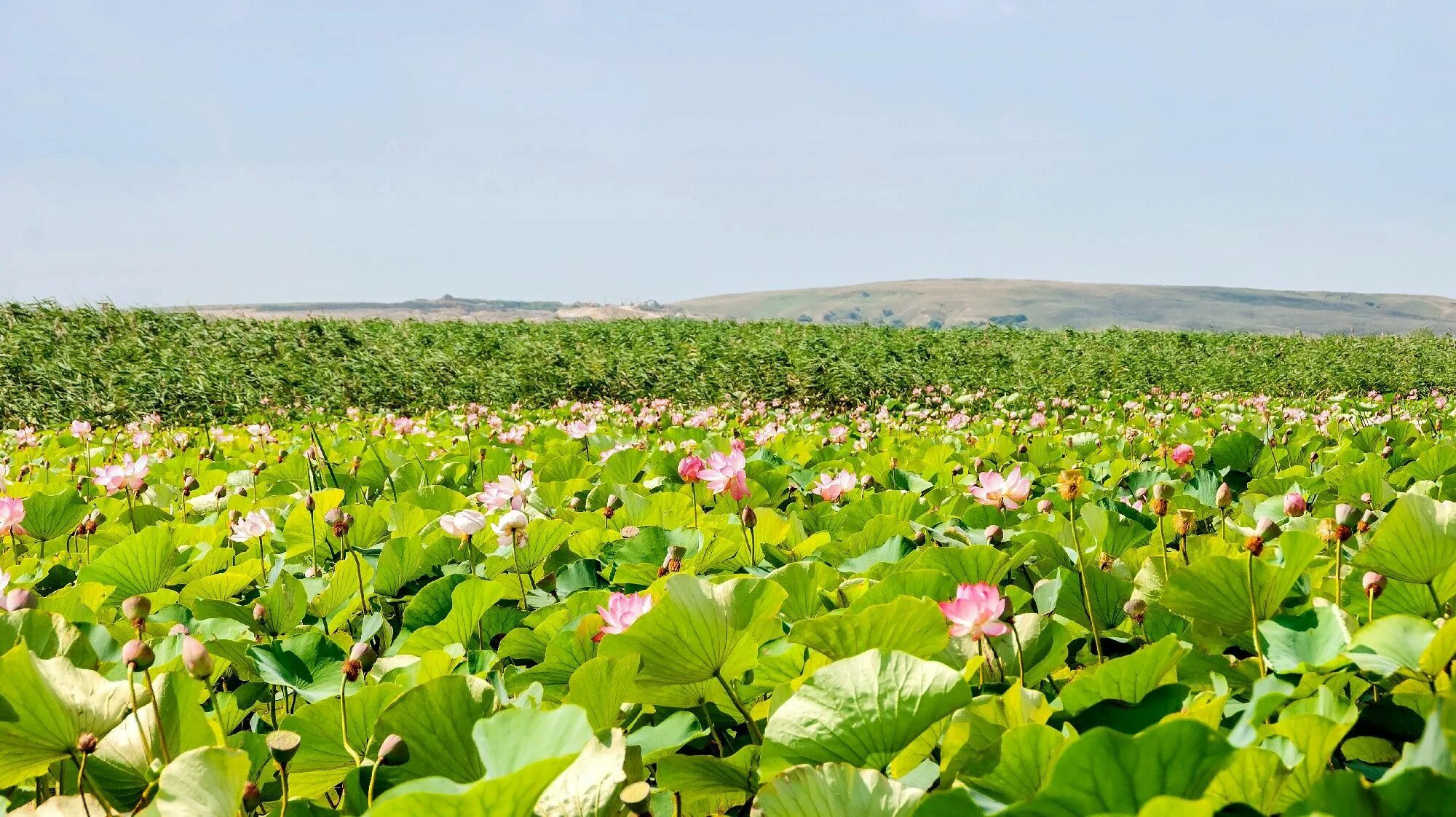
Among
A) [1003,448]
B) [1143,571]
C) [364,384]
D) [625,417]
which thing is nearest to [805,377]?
[364,384]

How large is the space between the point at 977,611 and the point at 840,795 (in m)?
0.37

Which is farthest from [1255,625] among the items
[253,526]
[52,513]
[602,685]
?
[52,513]

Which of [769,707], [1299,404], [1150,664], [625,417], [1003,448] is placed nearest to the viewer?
[1150,664]

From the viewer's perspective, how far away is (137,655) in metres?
0.99

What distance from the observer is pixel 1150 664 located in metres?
0.93

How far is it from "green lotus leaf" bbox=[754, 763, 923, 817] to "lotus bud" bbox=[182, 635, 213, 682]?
2.41 ft

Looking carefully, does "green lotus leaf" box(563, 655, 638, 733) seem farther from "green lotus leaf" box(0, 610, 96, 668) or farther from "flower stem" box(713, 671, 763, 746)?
"green lotus leaf" box(0, 610, 96, 668)

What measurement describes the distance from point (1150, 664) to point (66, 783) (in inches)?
48.5

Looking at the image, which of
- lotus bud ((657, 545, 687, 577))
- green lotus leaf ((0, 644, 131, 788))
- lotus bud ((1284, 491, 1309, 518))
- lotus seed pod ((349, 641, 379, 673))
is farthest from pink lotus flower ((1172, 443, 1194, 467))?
green lotus leaf ((0, 644, 131, 788))

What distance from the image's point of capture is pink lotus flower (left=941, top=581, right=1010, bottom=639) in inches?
41.0

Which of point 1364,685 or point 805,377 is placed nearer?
point 1364,685

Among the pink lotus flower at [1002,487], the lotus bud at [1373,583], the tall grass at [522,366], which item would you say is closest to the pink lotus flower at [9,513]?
the pink lotus flower at [1002,487]

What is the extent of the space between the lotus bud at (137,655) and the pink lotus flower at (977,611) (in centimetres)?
90

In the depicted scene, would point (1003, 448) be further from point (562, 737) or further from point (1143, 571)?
point (562, 737)
